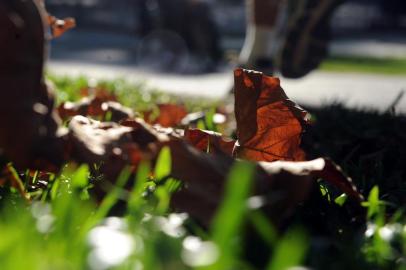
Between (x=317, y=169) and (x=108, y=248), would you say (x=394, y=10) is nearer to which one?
(x=317, y=169)

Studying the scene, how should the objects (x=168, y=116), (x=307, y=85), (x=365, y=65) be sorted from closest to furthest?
1. (x=168, y=116)
2. (x=307, y=85)
3. (x=365, y=65)

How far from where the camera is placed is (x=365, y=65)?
1038cm

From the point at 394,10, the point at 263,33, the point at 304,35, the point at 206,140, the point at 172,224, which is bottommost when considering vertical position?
the point at 394,10

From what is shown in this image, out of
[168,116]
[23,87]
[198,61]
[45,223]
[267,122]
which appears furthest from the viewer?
[198,61]

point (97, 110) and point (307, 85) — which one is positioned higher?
point (97, 110)

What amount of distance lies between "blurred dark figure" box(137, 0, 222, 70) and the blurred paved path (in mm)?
1449

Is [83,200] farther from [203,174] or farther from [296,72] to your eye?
[296,72]

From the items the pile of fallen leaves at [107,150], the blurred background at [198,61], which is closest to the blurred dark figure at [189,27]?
the blurred background at [198,61]

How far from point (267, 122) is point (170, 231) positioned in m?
0.51

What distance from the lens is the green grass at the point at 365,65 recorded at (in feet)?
30.5

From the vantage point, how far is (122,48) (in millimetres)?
14555

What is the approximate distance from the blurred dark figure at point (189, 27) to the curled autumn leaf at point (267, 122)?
9839 mm

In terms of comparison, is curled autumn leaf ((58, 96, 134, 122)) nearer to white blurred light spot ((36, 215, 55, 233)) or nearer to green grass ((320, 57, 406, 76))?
white blurred light spot ((36, 215, 55, 233))

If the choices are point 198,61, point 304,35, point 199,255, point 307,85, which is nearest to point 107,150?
point 199,255
